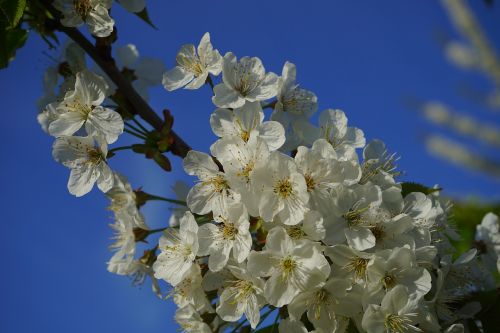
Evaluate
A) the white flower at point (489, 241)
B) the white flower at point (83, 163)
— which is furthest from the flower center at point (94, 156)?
the white flower at point (489, 241)

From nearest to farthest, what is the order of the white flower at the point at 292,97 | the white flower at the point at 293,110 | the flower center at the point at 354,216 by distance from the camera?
the flower center at the point at 354,216 → the white flower at the point at 293,110 → the white flower at the point at 292,97

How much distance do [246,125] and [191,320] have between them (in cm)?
71

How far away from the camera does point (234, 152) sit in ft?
5.49

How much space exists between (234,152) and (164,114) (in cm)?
38

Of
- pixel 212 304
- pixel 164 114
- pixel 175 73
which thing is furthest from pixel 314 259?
pixel 175 73

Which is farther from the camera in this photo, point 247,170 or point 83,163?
point 83,163

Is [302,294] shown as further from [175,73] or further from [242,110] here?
[175,73]

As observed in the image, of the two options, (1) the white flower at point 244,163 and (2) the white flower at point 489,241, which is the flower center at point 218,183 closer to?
(1) the white flower at point 244,163

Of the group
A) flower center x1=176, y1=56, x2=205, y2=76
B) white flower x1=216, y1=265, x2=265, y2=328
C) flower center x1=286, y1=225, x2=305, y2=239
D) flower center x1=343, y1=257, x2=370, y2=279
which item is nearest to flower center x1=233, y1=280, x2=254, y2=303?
white flower x1=216, y1=265, x2=265, y2=328

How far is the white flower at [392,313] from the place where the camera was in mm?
1566

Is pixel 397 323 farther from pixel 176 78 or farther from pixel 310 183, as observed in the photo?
pixel 176 78

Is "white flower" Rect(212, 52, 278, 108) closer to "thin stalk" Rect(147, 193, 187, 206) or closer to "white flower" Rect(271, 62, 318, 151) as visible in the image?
"white flower" Rect(271, 62, 318, 151)

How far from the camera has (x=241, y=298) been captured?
1713mm

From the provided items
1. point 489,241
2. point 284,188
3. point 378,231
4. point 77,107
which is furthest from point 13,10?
point 489,241
